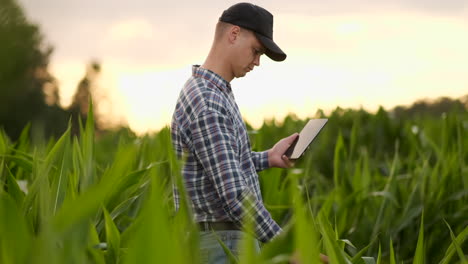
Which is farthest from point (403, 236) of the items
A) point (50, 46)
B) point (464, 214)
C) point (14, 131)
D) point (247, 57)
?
point (50, 46)

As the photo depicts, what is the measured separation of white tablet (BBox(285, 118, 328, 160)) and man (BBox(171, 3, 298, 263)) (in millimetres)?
229

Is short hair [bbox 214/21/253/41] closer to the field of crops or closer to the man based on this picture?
the man

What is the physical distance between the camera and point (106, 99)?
51.1m

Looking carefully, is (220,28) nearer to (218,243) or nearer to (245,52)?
(245,52)

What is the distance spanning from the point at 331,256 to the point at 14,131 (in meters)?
35.8

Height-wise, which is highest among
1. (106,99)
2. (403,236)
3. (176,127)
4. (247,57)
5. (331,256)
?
(106,99)

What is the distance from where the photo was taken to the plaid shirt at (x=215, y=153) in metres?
2.02

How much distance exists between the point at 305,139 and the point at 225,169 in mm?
520

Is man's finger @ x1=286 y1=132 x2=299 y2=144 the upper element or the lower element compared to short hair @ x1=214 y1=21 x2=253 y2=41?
lower

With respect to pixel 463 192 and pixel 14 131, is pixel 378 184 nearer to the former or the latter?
pixel 463 192

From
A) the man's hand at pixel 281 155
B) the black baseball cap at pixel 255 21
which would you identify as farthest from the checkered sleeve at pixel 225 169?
the man's hand at pixel 281 155

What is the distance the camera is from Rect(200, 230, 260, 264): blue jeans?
6.92 ft

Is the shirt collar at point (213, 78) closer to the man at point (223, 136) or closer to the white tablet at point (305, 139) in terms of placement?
the man at point (223, 136)

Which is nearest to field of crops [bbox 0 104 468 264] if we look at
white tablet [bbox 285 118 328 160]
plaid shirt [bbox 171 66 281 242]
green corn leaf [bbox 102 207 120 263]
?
green corn leaf [bbox 102 207 120 263]
